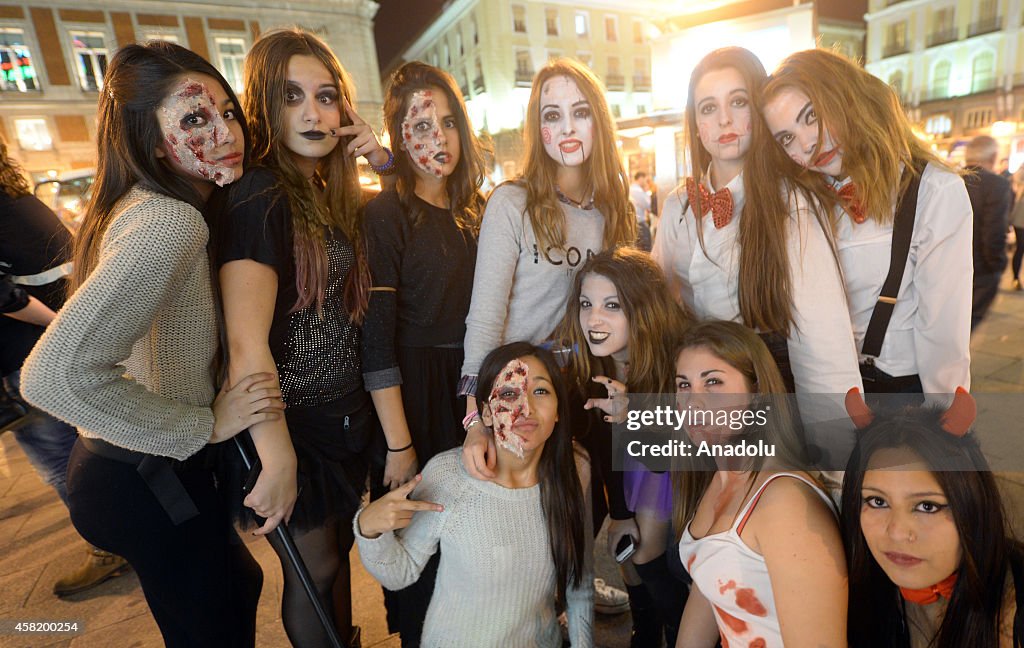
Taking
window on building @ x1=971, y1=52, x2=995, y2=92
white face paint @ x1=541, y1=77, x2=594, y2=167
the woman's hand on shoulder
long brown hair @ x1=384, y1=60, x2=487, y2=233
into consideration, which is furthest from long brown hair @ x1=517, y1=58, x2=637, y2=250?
window on building @ x1=971, y1=52, x2=995, y2=92

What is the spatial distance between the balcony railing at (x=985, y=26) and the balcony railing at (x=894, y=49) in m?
→ 0.81

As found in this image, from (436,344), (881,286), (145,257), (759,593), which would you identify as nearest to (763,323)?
(881,286)

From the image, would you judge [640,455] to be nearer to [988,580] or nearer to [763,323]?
[763,323]

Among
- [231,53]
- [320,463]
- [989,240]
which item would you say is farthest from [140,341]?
[231,53]

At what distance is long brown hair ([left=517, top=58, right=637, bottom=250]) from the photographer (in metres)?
1.70

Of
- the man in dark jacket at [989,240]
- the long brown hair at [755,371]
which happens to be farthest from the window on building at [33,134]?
the man in dark jacket at [989,240]

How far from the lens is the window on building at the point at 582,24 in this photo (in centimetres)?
1825

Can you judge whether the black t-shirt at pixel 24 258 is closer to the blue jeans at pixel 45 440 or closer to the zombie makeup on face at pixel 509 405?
the blue jeans at pixel 45 440

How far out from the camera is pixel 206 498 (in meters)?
1.31

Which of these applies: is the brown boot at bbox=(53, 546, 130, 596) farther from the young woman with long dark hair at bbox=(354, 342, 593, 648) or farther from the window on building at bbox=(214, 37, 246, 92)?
the window on building at bbox=(214, 37, 246, 92)

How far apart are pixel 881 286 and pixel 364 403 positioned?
1.58 meters

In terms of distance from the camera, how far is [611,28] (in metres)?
19.8

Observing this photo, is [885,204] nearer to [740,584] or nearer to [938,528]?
[938,528]

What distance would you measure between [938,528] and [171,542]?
5.62ft
